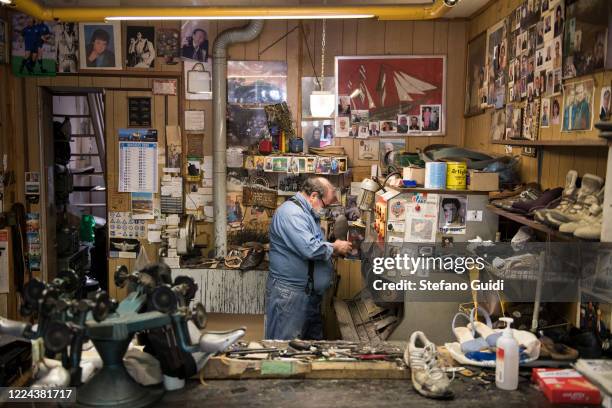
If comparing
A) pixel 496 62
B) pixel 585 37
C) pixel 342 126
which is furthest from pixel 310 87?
pixel 585 37

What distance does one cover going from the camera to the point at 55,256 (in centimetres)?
583

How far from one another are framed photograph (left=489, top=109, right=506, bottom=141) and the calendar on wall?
9.83ft

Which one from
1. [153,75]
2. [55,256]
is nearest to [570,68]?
[153,75]

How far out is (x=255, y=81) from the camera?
17.6ft

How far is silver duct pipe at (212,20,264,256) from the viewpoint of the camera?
5219mm

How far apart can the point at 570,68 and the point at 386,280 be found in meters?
2.12

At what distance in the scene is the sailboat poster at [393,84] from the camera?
5.34 meters

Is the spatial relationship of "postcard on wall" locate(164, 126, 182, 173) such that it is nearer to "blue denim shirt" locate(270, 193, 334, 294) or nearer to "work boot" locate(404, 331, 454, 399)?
"blue denim shirt" locate(270, 193, 334, 294)

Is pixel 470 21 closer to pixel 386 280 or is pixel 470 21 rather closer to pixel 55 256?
pixel 386 280

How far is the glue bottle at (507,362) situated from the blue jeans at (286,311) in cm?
198

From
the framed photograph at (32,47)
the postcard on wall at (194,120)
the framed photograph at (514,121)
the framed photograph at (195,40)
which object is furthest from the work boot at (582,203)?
the framed photograph at (32,47)

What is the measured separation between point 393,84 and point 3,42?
346cm

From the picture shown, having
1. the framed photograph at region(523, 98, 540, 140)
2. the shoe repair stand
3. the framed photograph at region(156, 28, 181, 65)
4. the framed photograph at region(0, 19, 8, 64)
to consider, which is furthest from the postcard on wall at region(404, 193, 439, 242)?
the framed photograph at region(0, 19, 8, 64)

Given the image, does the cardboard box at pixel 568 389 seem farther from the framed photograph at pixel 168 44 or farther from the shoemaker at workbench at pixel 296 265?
the framed photograph at pixel 168 44
